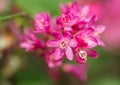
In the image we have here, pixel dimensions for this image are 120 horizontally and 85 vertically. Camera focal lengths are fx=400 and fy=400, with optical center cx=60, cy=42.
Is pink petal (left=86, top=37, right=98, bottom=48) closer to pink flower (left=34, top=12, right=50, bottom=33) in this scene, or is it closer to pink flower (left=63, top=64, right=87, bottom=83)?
pink flower (left=34, top=12, right=50, bottom=33)

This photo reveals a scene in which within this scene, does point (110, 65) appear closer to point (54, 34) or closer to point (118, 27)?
point (118, 27)

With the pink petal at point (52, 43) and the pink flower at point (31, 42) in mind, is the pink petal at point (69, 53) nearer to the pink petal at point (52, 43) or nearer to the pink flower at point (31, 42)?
the pink petal at point (52, 43)

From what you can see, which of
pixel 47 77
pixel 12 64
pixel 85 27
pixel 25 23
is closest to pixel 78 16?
pixel 85 27

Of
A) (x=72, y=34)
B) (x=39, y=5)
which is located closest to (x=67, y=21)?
(x=72, y=34)

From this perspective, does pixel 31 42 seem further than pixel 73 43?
Yes

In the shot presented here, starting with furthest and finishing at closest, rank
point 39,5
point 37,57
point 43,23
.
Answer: point 37,57 < point 39,5 < point 43,23

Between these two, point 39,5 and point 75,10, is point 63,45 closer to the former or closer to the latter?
point 75,10

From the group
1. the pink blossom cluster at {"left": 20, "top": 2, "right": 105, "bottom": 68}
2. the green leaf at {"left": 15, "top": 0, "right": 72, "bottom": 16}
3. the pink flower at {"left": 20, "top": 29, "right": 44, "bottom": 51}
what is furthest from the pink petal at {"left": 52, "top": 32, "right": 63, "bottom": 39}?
the green leaf at {"left": 15, "top": 0, "right": 72, "bottom": 16}
